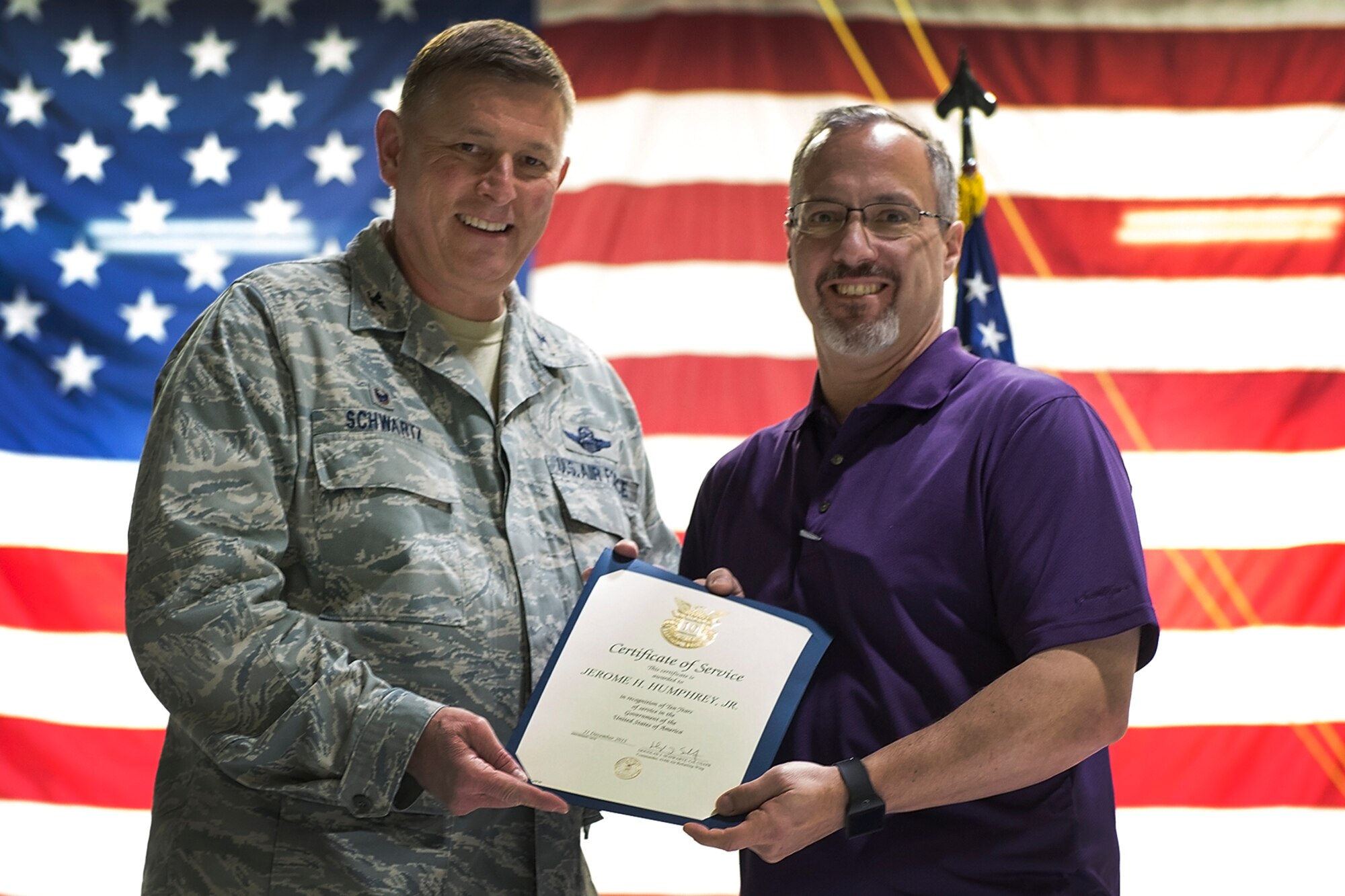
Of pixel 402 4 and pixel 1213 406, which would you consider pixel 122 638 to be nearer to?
pixel 402 4

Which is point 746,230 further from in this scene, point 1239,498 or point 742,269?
point 1239,498

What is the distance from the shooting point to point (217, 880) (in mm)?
1661

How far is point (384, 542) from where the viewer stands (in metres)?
1.73

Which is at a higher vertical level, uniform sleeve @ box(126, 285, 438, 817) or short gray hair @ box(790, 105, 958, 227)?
short gray hair @ box(790, 105, 958, 227)

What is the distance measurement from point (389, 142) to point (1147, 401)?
116 inches

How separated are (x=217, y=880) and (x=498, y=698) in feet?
1.56

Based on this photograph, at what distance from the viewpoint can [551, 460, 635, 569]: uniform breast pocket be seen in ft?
6.43

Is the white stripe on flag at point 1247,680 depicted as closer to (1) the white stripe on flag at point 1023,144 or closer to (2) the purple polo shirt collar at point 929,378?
(1) the white stripe on flag at point 1023,144

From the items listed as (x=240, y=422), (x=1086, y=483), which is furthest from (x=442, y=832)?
(x=1086, y=483)

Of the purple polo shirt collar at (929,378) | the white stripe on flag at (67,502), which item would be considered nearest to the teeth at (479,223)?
the purple polo shirt collar at (929,378)

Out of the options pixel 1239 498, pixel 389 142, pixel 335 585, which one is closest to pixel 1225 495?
pixel 1239 498

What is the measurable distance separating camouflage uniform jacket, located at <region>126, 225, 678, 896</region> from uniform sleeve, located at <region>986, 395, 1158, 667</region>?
735mm

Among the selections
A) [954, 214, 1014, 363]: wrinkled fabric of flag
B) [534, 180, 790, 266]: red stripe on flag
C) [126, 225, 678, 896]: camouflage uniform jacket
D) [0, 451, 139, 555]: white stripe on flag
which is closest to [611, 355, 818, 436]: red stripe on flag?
[534, 180, 790, 266]: red stripe on flag

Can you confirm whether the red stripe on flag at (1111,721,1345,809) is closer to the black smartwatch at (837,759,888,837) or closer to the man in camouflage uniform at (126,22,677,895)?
the man in camouflage uniform at (126,22,677,895)
